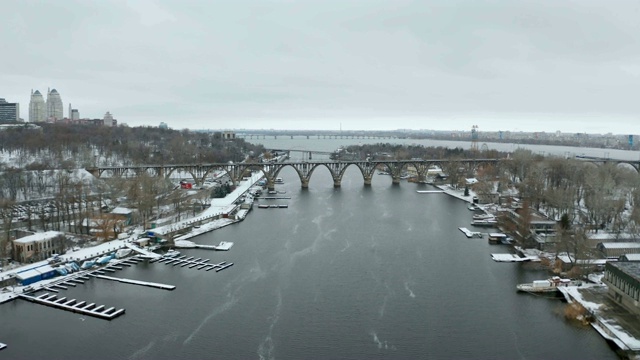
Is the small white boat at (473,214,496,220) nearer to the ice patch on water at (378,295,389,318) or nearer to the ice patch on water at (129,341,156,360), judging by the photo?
the ice patch on water at (378,295,389,318)

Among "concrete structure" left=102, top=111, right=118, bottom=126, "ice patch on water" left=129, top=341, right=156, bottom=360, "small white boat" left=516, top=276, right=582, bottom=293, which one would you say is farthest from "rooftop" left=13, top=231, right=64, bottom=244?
"concrete structure" left=102, top=111, right=118, bottom=126

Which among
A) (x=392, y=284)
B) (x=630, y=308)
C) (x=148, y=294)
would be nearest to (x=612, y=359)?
(x=630, y=308)

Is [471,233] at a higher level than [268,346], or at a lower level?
higher

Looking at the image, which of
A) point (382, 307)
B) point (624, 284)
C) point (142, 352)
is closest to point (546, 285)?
point (624, 284)

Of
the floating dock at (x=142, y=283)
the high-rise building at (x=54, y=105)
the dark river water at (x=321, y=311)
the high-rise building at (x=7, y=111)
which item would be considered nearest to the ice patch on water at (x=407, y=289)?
the dark river water at (x=321, y=311)

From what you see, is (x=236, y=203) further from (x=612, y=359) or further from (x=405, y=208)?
(x=612, y=359)

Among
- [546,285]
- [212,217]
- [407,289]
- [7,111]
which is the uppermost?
[7,111]

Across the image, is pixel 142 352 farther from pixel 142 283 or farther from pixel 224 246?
pixel 224 246
